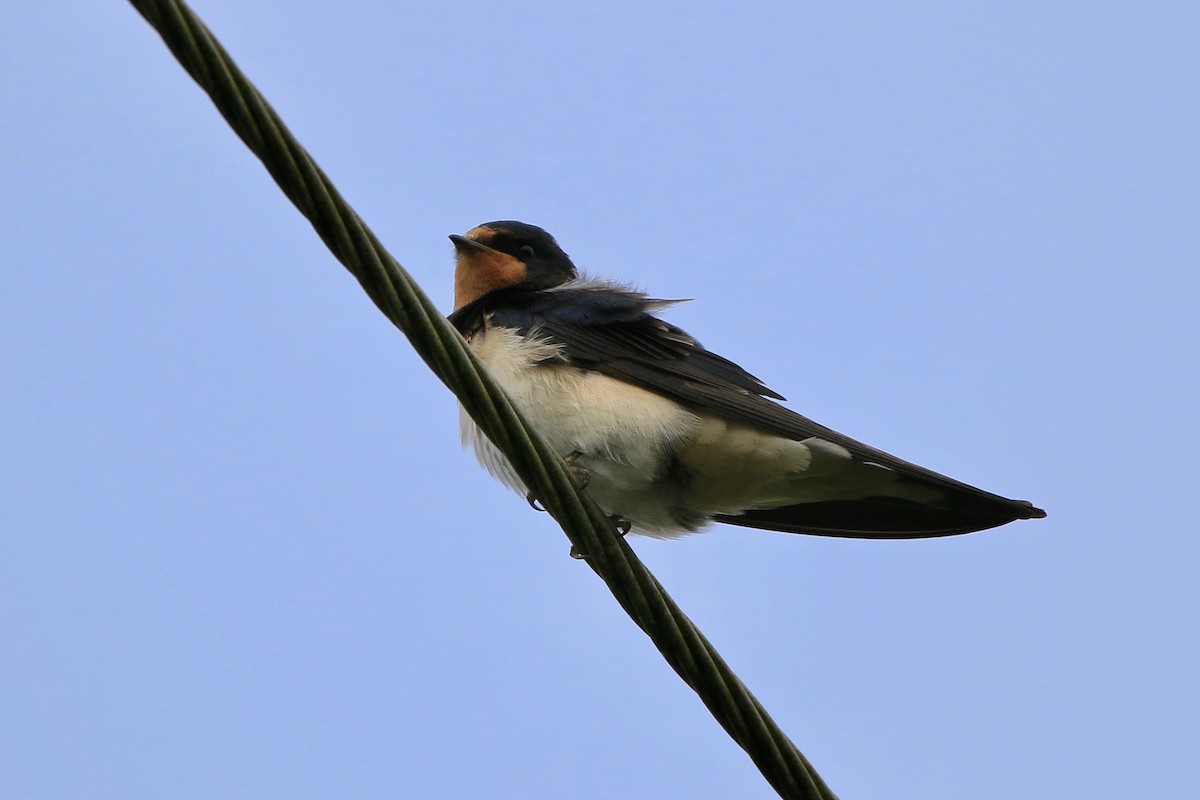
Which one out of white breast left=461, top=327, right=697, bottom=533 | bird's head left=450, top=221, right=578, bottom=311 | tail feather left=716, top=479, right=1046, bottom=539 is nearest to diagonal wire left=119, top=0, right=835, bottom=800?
white breast left=461, top=327, right=697, bottom=533

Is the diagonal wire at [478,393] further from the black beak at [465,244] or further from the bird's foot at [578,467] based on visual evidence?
the black beak at [465,244]

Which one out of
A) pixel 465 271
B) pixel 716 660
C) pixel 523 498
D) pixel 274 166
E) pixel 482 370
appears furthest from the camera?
pixel 465 271

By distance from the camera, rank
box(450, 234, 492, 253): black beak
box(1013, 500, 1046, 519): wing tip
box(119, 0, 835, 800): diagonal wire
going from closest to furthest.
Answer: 1. box(119, 0, 835, 800): diagonal wire
2. box(1013, 500, 1046, 519): wing tip
3. box(450, 234, 492, 253): black beak

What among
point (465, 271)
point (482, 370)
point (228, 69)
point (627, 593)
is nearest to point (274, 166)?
point (228, 69)

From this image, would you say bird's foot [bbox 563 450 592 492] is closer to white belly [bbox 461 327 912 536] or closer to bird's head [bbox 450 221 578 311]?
white belly [bbox 461 327 912 536]

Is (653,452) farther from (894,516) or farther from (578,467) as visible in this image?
(894,516)

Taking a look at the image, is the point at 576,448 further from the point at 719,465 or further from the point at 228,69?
the point at 228,69

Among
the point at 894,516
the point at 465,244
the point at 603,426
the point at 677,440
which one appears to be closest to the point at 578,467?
the point at 603,426
